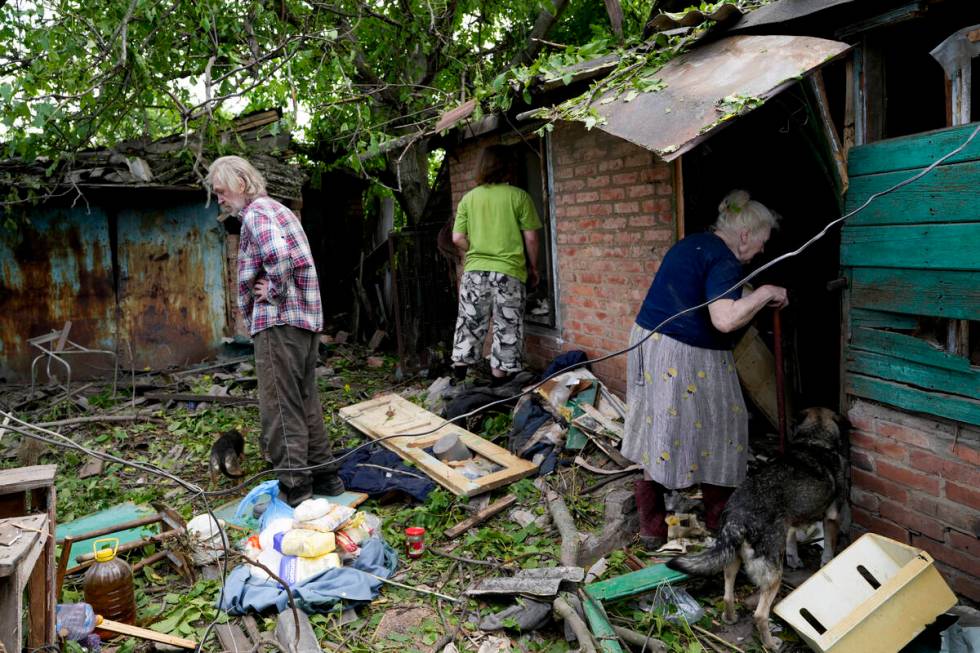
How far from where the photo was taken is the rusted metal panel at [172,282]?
9711 mm

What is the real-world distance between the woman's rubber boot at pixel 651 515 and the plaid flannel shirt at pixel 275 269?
2373 millimetres

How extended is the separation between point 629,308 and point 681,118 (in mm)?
2584

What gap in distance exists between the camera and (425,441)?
226 inches

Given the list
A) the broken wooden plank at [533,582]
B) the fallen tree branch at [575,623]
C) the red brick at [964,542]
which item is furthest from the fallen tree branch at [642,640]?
the red brick at [964,542]

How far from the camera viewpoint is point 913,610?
291 cm

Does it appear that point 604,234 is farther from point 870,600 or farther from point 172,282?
point 172,282

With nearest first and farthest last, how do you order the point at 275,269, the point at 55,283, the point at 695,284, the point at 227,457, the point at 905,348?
the point at 905,348 < the point at 695,284 < the point at 275,269 < the point at 227,457 < the point at 55,283

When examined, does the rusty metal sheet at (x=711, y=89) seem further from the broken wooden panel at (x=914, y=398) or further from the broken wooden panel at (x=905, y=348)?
the broken wooden panel at (x=914, y=398)

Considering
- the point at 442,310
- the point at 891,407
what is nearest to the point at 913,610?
the point at 891,407

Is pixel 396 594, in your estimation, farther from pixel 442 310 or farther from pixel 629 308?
pixel 442 310

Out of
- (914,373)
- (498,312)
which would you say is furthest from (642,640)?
(498,312)

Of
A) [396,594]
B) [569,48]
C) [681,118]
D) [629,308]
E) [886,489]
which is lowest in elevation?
[396,594]

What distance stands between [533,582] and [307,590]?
47.4 inches

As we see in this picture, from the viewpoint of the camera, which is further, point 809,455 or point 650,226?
point 650,226
